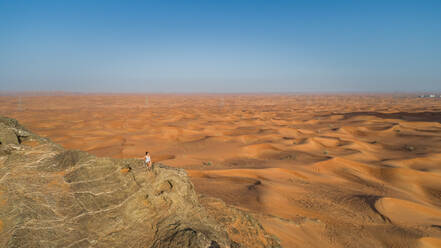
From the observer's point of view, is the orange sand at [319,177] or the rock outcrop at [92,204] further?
the orange sand at [319,177]

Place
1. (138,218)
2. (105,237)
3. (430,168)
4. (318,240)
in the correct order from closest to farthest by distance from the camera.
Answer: (105,237), (138,218), (318,240), (430,168)

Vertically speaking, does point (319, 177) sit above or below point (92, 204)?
below

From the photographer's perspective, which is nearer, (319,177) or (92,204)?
(92,204)

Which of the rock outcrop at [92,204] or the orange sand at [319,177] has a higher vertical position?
the rock outcrop at [92,204]

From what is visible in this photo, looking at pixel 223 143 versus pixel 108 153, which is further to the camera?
pixel 223 143

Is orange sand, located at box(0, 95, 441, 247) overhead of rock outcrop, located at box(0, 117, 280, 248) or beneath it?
beneath

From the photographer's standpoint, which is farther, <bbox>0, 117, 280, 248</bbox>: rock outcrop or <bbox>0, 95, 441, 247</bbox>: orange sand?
<bbox>0, 95, 441, 247</bbox>: orange sand

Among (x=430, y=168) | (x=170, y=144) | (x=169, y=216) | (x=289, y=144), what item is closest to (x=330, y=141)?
(x=289, y=144)

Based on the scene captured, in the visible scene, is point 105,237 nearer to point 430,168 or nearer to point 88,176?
point 88,176
